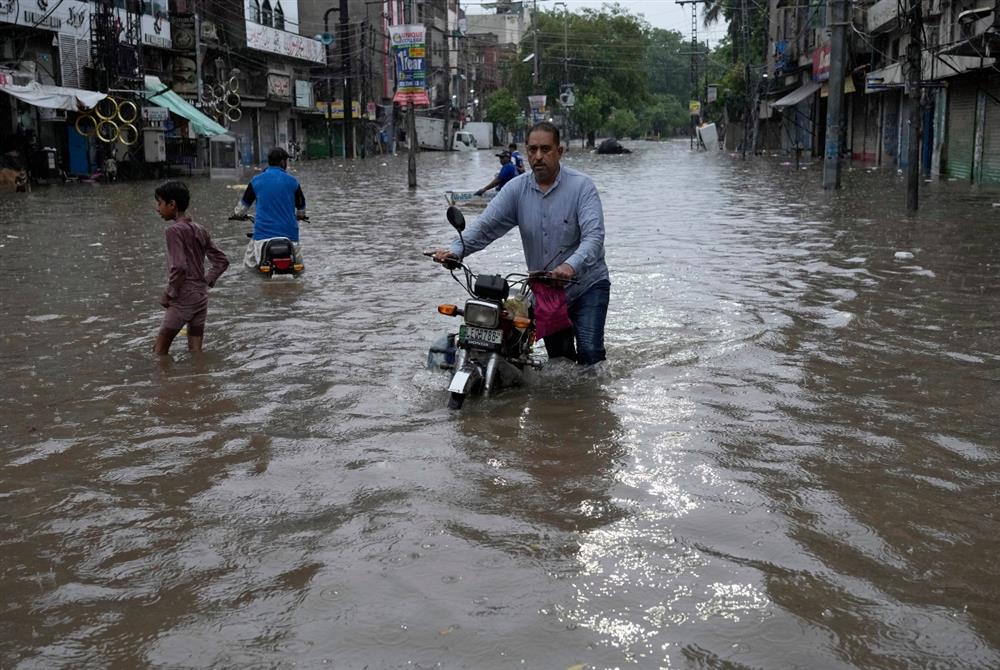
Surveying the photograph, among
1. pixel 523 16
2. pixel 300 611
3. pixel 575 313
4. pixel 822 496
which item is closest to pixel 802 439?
pixel 822 496

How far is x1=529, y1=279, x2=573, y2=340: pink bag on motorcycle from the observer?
20.7 ft

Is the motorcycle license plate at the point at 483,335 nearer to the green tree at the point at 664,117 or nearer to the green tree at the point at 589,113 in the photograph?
the green tree at the point at 589,113

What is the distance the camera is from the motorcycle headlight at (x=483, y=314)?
6.11 m

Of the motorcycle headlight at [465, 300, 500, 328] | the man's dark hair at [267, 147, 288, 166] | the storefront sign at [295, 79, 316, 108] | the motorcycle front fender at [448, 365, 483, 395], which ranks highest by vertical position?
the storefront sign at [295, 79, 316, 108]

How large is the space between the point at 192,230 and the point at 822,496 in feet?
15.7

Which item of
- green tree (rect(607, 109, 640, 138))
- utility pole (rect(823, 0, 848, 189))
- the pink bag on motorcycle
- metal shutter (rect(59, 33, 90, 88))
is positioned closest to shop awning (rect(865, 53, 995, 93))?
utility pole (rect(823, 0, 848, 189))

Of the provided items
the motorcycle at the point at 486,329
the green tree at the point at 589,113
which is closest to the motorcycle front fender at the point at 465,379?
the motorcycle at the point at 486,329

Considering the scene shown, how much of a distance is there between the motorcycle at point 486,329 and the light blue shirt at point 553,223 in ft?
0.60

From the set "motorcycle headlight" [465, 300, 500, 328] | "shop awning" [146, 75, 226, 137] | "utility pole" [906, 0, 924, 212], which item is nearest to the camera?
"motorcycle headlight" [465, 300, 500, 328]

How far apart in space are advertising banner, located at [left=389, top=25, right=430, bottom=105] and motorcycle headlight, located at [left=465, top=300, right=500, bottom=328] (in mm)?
21329

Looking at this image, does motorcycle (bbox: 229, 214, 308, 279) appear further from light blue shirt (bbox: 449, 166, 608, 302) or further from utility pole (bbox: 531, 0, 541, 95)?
utility pole (bbox: 531, 0, 541, 95)

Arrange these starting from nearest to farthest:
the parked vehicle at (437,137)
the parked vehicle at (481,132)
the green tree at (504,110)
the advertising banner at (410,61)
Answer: the advertising banner at (410,61) < the parked vehicle at (437,137) < the parked vehicle at (481,132) < the green tree at (504,110)

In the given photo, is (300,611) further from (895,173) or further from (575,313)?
(895,173)

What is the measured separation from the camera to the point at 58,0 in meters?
31.9
